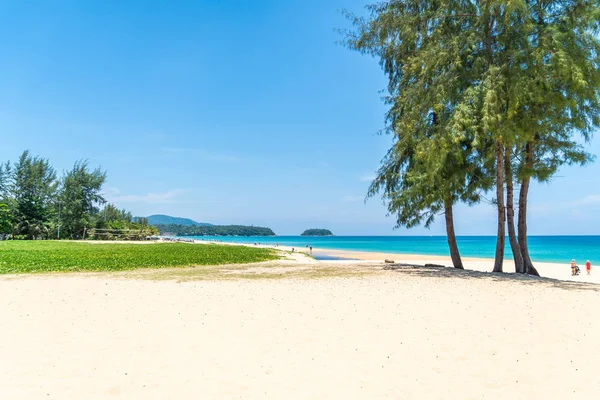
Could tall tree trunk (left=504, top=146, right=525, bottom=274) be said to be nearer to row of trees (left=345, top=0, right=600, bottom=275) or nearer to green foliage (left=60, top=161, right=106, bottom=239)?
row of trees (left=345, top=0, right=600, bottom=275)

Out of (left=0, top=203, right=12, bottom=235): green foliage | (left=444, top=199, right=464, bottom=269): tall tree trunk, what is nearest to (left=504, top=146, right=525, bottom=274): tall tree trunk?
(left=444, top=199, right=464, bottom=269): tall tree trunk

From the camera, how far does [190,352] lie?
16.9 ft

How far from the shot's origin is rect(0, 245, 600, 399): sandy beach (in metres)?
4.02

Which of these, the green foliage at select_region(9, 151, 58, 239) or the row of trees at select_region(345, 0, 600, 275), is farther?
the green foliage at select_region(9, 151, 58, 239)

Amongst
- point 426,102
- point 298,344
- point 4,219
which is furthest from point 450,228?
point 4,219

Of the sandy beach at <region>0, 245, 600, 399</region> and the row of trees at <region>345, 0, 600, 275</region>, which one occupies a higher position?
the row of trees at <region>345, 0, 600, 275</region>

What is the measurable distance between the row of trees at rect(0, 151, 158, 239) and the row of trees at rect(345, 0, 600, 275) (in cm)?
5489

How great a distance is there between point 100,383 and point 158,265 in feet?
49.5

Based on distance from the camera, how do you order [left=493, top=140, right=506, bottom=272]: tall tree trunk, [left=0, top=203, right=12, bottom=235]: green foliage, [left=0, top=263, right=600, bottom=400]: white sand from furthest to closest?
[left=0, top=203, right=12, bottom=235]: green foliage, [left=493, top=140, right=506, bottom=272]: tall tree trunk, [left=0, top=263, right=600, bottom=400]: white sand

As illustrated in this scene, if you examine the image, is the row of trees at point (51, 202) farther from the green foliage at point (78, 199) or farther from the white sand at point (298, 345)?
the white sand at point (298, 345)

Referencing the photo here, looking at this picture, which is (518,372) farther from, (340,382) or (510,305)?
(510,305)

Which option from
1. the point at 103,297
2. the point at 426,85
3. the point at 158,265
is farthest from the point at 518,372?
the point at 158,265

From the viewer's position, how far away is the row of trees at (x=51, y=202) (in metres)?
55.7

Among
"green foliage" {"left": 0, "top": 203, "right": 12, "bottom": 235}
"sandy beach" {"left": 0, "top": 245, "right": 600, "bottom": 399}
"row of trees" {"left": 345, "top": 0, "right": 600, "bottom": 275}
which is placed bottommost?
"sandy beach" {"left": 0, "top": 245, "right": 600, "bottom": 399}
